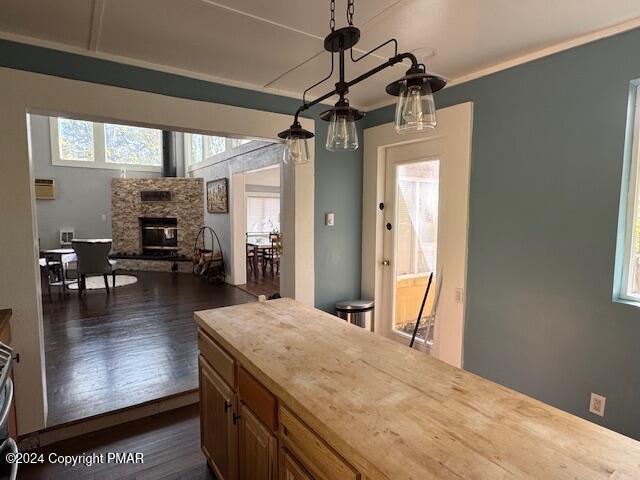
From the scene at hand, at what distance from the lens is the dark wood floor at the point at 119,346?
262cm

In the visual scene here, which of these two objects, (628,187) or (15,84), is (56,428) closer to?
(15,84)

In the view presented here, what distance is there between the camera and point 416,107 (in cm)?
119

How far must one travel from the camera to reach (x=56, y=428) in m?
2.26

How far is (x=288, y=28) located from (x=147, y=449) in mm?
2667

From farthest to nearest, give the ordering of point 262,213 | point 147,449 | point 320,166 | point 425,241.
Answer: point 262,213 → point 320,166 → point 425,241 → point 147,449

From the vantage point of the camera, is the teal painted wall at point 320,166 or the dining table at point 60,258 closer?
the teal painted wall at point 320,166

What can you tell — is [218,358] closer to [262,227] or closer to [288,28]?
[288,28]

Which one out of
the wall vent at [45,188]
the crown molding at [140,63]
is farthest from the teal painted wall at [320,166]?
the wall vent at [45,188]

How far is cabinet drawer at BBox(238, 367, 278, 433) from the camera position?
4.01 ft

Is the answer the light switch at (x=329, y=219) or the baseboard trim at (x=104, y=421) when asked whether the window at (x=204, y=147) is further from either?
the baseboard trim at (x=104, y=421)

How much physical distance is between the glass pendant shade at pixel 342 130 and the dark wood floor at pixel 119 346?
2277 mm

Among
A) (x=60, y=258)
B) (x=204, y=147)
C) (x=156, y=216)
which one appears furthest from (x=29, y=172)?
(x=156, y=216)

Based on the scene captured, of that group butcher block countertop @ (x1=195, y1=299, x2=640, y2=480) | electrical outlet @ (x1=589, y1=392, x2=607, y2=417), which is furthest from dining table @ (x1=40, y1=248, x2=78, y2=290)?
electrical outlet @ (x1=589, y1=392, x2=607, y2=417)

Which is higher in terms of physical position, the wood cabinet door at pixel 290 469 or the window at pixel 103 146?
the window at pixel 103 146
